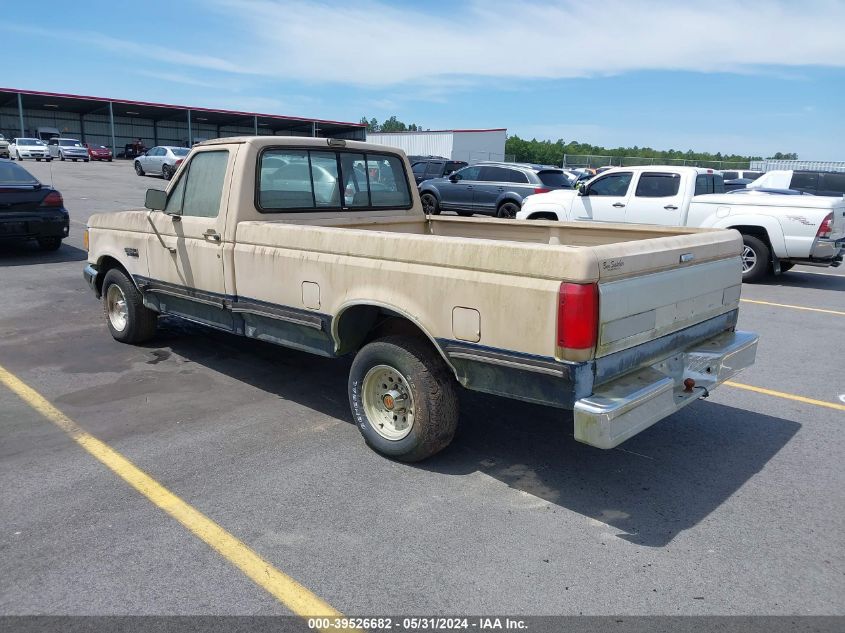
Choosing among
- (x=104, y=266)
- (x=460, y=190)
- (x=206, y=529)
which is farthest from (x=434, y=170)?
(x=206, y=529)

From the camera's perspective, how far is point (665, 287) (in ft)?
12.1

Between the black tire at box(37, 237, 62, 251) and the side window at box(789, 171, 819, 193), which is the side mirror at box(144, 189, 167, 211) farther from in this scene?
the side window at box(789, 171, 819, 193)

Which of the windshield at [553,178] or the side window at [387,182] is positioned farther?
the windshield at [553,178]

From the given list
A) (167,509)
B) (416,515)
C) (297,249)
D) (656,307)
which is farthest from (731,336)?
(167,509)

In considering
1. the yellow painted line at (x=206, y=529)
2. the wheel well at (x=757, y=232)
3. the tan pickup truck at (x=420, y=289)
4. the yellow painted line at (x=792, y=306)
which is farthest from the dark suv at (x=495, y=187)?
the yellow painted line at (x=206, y=529)

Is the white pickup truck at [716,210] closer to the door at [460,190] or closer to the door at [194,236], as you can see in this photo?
the door at [460,190]

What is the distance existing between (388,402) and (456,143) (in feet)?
152

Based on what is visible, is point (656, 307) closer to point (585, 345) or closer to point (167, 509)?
point (585, 345)

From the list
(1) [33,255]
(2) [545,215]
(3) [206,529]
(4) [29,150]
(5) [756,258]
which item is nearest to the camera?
(3) [206,529]

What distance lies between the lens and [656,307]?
12.0ft

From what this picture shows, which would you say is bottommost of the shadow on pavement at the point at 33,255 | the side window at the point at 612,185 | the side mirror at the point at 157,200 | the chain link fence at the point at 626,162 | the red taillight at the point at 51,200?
the shadow on pavement at the point at 33,255

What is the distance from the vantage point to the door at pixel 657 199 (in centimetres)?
1173

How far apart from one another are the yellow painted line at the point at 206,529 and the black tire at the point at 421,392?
116cm

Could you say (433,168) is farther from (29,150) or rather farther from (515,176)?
(29,150)
